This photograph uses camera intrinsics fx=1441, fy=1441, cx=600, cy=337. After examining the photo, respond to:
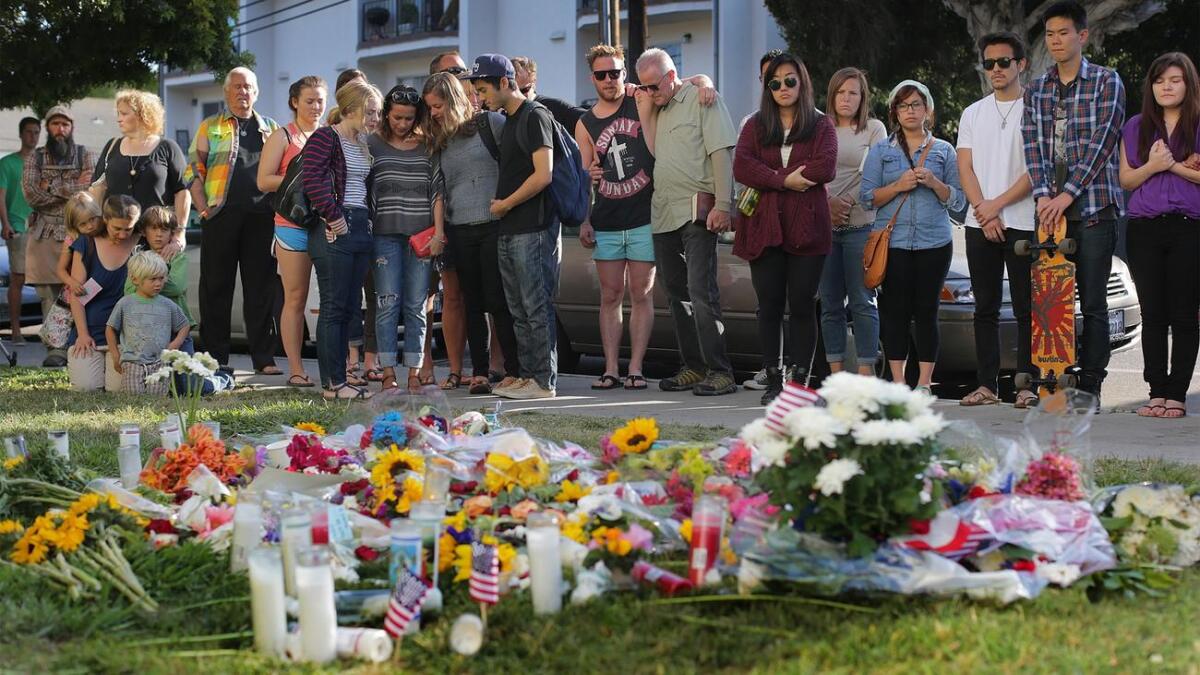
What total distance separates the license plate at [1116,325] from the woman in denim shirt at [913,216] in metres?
2.16

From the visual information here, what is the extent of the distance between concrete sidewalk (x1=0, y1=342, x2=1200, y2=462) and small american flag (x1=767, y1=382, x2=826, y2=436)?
89.1 inches

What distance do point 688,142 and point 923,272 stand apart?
5.37ft

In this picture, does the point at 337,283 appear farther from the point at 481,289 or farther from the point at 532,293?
the point at 532,293

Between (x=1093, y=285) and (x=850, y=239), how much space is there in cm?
142

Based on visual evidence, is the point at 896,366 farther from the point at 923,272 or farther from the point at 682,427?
the point at 682,427

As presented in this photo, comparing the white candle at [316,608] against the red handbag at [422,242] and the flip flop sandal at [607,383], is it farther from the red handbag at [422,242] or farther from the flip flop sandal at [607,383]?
the flip flop sandal at [607,383]

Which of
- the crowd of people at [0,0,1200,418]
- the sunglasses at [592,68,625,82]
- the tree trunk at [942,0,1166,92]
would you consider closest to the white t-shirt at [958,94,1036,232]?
the crowd of people at [0,0,1200,418]

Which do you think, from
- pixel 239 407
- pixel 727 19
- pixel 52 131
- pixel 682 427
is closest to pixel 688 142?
pixel 682 427

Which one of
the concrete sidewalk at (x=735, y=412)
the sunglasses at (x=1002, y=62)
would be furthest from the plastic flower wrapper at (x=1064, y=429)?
the sunglasses at (x=1002, y=62)

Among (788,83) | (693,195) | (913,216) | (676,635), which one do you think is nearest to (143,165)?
(693,195)

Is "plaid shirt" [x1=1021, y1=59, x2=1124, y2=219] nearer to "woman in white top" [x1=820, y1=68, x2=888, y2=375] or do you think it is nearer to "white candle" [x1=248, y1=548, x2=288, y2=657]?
"woman in white top" [x1=820, y1=68, x2=888, y2=375]

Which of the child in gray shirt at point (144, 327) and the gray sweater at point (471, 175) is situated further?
the child in gray shirt at point (144, 327)

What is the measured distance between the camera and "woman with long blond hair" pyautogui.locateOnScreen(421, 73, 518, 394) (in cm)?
859

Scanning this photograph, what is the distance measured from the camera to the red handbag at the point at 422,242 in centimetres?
858
